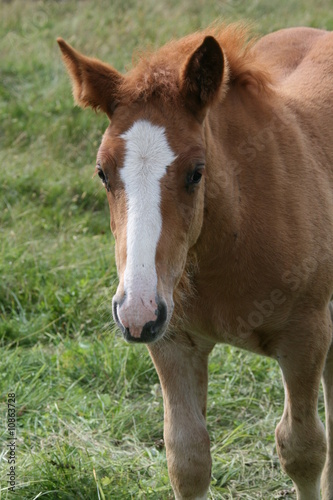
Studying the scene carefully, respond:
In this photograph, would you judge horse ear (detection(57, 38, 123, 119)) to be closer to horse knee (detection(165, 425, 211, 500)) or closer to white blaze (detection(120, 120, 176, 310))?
white blaze (detection(120, 120, 176, 310))

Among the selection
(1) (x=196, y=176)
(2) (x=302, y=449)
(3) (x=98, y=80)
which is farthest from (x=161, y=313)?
(2) (x=302, y=449)

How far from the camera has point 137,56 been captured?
3.14m

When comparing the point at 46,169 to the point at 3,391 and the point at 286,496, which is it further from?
the point at 286,496

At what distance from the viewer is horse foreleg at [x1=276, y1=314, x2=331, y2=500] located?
10.5 feet

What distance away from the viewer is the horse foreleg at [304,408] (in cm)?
321

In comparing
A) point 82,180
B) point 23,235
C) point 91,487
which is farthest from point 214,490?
point 82,180

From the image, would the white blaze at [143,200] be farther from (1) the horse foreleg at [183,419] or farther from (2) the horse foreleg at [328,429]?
(2) the horse foreleg at [328,429]

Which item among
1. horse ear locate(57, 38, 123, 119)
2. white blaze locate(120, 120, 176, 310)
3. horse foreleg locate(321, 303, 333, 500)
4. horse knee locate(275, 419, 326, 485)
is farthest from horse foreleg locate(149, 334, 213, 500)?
horse ear locate(57, 38, 123, 119)

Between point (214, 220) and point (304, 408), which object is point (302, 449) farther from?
point (214, 220)

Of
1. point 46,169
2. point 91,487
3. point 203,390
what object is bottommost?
point 91,487

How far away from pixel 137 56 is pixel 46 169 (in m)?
3.59

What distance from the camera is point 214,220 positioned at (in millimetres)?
3041

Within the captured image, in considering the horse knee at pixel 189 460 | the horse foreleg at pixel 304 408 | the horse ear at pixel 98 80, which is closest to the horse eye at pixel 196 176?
the horse ear at pixel 98 80

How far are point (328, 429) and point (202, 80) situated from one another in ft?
6.59
